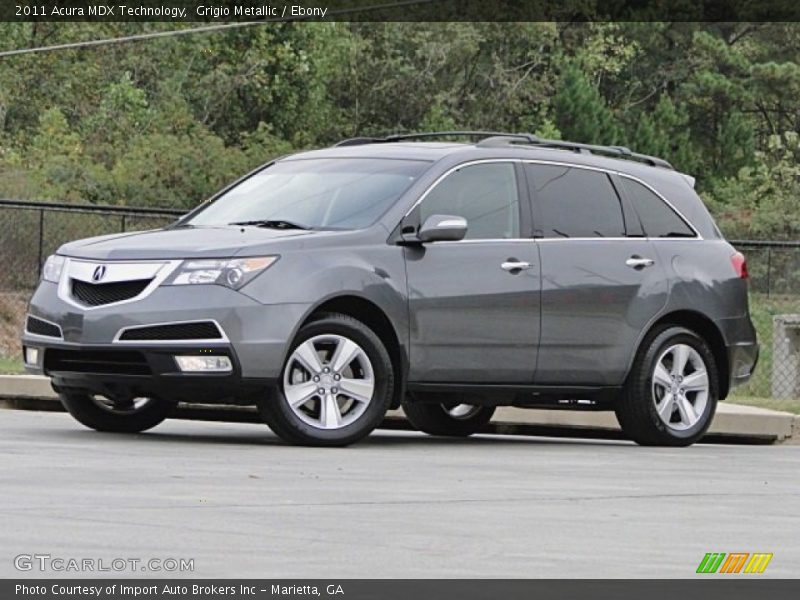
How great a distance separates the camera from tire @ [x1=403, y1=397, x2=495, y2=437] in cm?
1511

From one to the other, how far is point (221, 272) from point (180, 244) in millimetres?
401

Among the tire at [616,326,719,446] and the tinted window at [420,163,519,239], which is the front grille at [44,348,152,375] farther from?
the tire at [616,326,719,446]

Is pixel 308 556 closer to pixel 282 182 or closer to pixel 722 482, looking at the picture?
pixel 722 482

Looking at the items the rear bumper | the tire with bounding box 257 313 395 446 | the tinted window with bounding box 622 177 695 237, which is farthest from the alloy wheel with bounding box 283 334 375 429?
the rear bumper

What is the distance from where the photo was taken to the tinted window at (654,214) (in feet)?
47.3

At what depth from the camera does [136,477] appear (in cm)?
1021

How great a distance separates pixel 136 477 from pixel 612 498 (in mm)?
2192

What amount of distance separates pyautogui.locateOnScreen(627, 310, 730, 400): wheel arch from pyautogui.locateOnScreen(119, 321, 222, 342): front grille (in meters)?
3.39

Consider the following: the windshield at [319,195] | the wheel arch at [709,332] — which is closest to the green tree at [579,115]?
the wheel arch at [709,332]

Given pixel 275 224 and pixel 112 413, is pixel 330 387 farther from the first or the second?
pixel 112 413

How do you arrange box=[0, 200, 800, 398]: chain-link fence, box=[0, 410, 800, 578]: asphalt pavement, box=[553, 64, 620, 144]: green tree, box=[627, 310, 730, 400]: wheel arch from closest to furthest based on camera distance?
1. box=[0, 410, 800, 578]: asphalt pavement
2. box=[627, 310, 730, 400]: wheel arch
3. box=[0, 200, 800, 398]: chain-link fence
4. box=[553, 64, 620, 144]: green tree

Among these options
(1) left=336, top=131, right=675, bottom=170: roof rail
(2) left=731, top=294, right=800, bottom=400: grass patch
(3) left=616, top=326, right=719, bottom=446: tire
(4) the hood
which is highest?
(1) left=336, top=131, right=675, bottom=170: roof rail

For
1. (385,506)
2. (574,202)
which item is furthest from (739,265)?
(385,506)

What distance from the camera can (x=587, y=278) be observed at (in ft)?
45.1
